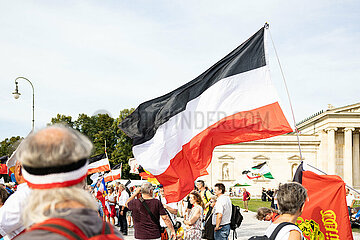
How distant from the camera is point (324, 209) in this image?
5098 mm

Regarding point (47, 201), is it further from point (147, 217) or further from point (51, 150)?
point (147, 217)

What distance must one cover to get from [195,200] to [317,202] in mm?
3931

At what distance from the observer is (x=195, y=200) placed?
8.77 m

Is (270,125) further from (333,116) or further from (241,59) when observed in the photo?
(333,116)

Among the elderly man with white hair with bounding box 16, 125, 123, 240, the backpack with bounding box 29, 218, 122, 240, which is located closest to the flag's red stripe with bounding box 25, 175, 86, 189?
the elderly man with white hair with bounding box 16, 125, 123, 240

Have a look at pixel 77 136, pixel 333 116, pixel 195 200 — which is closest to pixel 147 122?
pixel 195 200

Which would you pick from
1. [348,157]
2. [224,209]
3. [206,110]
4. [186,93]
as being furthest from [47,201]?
[348,157]

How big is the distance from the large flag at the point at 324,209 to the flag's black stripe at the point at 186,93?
2056mm

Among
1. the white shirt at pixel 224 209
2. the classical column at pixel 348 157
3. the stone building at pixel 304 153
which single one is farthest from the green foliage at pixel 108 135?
the white shirt at pixel 224 209

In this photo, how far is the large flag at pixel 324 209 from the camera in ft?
16.2

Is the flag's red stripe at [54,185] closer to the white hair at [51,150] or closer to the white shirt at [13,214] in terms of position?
the white hair at [51,150]

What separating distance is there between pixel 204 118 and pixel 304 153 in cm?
6706

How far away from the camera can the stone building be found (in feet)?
217

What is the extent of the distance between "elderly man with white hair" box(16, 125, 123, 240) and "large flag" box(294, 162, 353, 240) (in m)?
3.70
